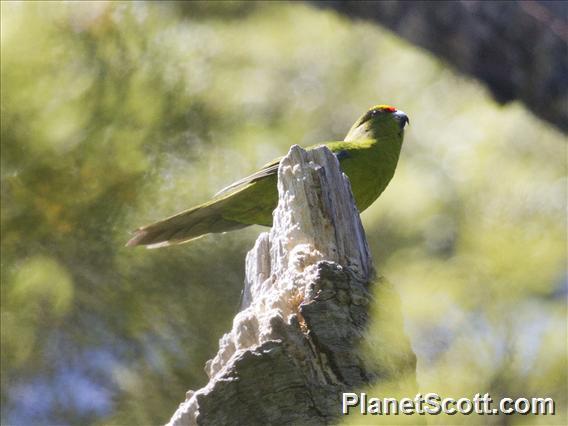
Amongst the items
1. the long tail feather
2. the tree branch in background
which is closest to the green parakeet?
the long tail feather

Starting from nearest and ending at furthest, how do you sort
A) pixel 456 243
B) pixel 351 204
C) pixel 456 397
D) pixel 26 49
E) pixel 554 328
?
pixel 456 397
pixel 351 204
pixel 554 328
pixel 456 243
pixel 26 49

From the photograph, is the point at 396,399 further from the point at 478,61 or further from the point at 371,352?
the point at 478,61

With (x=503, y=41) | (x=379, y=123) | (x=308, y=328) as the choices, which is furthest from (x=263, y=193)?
(x=308, y=328)

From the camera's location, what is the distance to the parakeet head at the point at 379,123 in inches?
162

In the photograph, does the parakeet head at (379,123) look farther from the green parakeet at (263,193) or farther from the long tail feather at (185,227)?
the long tail feather at (185,227)

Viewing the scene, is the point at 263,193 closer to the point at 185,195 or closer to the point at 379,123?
the point at 185,195

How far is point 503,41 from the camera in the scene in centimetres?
354

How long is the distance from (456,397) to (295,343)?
0.57 metres

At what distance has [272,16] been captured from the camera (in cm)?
446

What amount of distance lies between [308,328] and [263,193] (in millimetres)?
1681

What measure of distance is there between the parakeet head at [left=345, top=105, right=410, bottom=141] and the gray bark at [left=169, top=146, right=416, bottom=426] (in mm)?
1503

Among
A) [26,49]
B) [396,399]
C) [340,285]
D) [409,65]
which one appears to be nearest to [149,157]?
[26,49]

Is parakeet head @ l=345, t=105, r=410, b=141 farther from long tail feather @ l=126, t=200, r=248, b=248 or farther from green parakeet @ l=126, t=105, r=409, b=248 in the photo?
long tail feather @ l=126, t=200, r=248, b=248

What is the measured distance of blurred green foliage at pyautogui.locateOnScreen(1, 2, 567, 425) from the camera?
3305 mm
